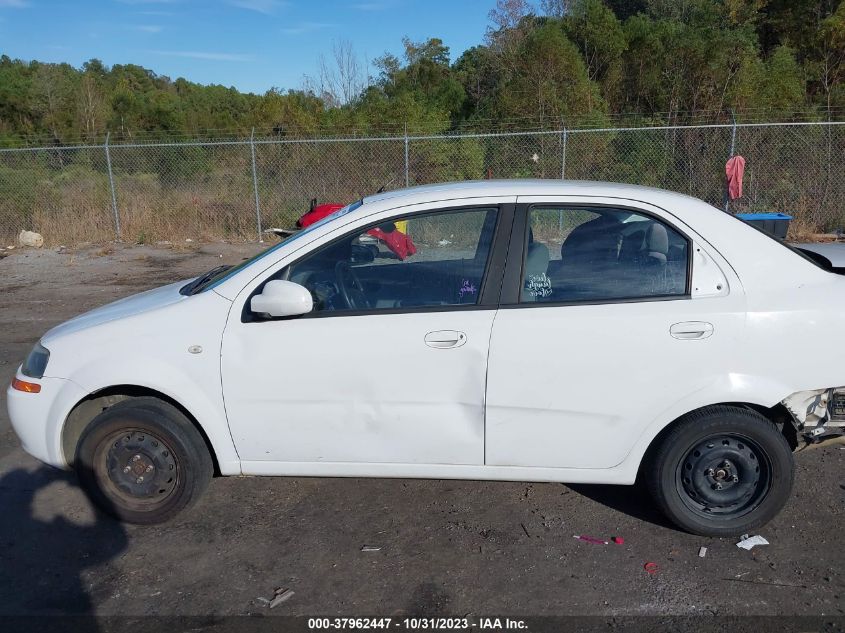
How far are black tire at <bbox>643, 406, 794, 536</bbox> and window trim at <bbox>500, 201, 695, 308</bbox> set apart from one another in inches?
25.3

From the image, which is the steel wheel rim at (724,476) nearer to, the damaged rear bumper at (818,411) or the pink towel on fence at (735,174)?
the damaged rear bumper at (818,411)

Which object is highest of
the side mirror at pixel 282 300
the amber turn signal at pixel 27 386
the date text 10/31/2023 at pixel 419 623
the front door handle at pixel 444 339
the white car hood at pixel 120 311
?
the side mirror at pixel 282 300

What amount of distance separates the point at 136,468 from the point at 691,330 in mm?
2939

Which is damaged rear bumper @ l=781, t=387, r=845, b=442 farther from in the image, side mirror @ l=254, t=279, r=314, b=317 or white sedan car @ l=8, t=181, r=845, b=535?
side mirror @ l=254, t=279, r=314, b=317

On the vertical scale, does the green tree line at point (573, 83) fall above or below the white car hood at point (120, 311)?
above

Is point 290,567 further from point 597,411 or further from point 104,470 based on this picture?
point 597,411

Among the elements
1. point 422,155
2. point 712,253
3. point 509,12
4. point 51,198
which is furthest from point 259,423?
point 509,12

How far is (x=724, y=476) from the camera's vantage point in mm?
3643

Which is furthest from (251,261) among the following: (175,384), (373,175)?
(373,175)

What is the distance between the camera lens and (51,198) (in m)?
16.2

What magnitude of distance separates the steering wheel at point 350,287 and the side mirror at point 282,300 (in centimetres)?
23

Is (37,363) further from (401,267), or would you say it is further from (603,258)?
(603,258)

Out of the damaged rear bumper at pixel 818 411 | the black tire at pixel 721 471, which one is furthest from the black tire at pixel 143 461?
the damaged rear bumper at pixel 818 411

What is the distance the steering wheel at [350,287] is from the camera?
12.3 ft
